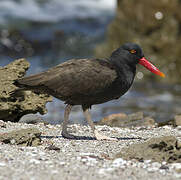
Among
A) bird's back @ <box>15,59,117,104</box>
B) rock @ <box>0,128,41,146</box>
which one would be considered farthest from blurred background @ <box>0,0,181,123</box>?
rock @ <box>0,128,41,146</box>

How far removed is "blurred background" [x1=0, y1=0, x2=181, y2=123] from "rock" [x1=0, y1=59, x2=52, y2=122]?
345 cm

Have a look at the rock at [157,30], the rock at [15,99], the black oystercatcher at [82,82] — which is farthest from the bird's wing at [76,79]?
the rock at [157,30]

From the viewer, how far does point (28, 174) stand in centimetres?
434

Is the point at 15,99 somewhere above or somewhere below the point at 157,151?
above

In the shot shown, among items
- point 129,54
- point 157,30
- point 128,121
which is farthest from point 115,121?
point 157,30

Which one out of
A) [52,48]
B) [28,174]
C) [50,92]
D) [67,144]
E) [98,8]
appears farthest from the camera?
[98,8]

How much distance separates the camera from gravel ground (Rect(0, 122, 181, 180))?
438cm

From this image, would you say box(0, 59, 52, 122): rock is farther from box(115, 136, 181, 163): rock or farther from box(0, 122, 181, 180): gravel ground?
box(115, 136, 181, 163): rock

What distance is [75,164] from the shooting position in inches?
188

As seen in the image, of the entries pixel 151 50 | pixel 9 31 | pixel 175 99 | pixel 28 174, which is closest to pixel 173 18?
pixel 151 50

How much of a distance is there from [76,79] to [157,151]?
1734mm

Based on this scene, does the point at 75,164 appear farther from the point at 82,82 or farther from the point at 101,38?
the point at 101,38

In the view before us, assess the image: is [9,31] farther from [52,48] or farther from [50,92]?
[50,92]

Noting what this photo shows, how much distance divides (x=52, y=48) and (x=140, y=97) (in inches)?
303
